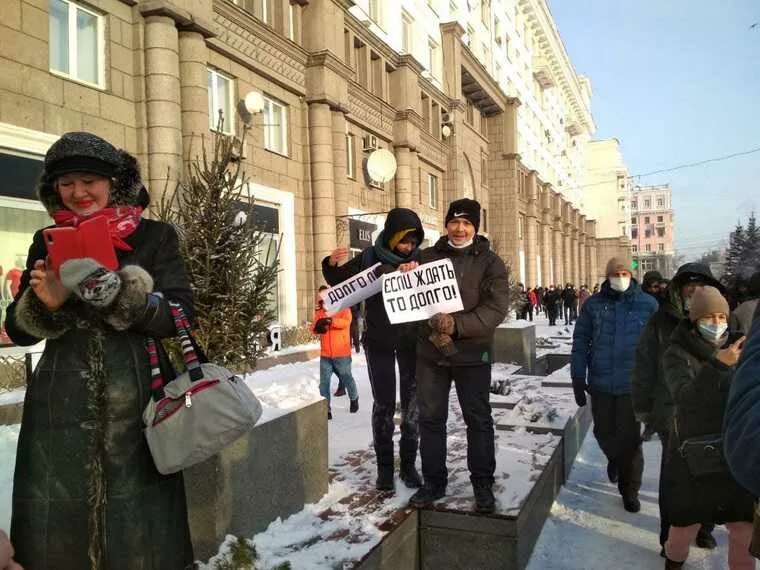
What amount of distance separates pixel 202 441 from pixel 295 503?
206 centimetres

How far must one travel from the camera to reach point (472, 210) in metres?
3.92

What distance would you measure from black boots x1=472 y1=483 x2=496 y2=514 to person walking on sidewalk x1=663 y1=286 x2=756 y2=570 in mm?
1003

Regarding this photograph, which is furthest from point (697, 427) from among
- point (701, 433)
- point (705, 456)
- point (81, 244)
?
point (81, 244)

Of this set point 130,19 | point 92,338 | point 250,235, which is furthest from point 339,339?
point 130,19

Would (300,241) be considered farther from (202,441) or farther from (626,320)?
(202,441)

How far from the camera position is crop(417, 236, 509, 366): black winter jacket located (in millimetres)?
3703

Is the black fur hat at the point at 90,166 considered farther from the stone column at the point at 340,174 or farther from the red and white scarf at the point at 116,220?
the stone column at the point at 340,174

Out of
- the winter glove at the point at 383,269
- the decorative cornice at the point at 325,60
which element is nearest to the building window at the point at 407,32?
the decorative cornice at the point at 325,60

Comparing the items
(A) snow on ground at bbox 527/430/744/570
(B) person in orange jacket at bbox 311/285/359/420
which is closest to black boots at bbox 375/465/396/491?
(A) snow on ground at bbox 527/430/744/570

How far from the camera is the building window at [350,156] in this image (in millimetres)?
18656

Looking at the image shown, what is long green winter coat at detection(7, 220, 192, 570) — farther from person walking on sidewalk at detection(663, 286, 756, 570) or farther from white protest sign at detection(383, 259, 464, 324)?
person walking on sidewalk at detection(663, 286, 756, 570)

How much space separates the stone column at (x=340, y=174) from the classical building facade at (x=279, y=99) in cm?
5

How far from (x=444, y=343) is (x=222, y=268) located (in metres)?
2.62

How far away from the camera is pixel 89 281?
69.0 inches
